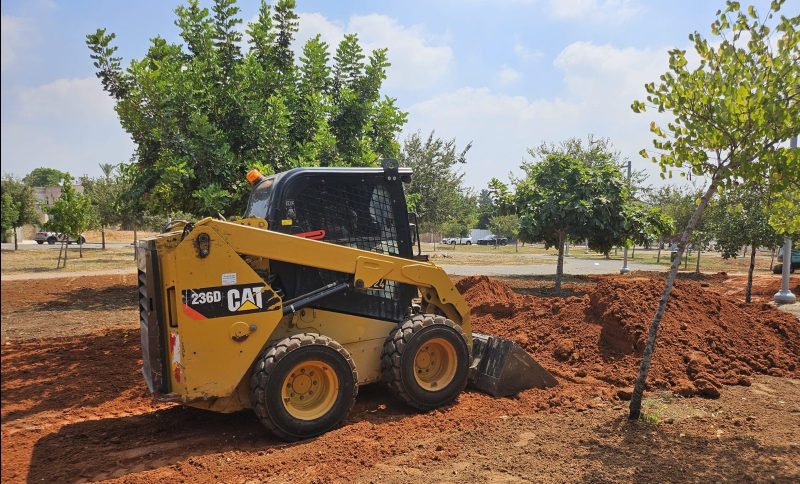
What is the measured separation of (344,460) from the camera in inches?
180

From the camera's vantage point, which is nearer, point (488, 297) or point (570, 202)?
point (488, 297)

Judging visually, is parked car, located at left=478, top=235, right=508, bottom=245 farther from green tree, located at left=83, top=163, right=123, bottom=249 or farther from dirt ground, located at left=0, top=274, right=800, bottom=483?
dirt ground, located at left=0, top=274, right=800, bottom=483

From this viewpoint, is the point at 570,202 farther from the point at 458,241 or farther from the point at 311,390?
the point at 458,241

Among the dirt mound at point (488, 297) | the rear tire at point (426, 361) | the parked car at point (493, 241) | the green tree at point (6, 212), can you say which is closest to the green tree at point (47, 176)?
the green tree at point (6, 212)

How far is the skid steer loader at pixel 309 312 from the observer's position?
482 cm

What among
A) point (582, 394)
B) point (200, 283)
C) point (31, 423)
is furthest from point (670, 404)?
point (31, 423)

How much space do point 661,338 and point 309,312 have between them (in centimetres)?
492

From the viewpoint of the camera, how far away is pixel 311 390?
5.30 metres

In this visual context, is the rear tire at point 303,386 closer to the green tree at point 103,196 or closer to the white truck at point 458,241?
the green tree at point 103,196

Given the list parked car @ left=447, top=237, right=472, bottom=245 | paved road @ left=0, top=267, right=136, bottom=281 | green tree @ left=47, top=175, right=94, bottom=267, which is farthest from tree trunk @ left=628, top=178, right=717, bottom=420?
parked car @ left=447, top=237, right=472, bottom=245

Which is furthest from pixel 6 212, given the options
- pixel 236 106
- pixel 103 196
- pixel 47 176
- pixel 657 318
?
pixel 657 318

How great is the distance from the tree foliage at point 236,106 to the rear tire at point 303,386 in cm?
407

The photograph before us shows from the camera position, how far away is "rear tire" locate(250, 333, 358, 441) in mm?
4891

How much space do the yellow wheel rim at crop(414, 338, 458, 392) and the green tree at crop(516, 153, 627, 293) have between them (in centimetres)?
1020
